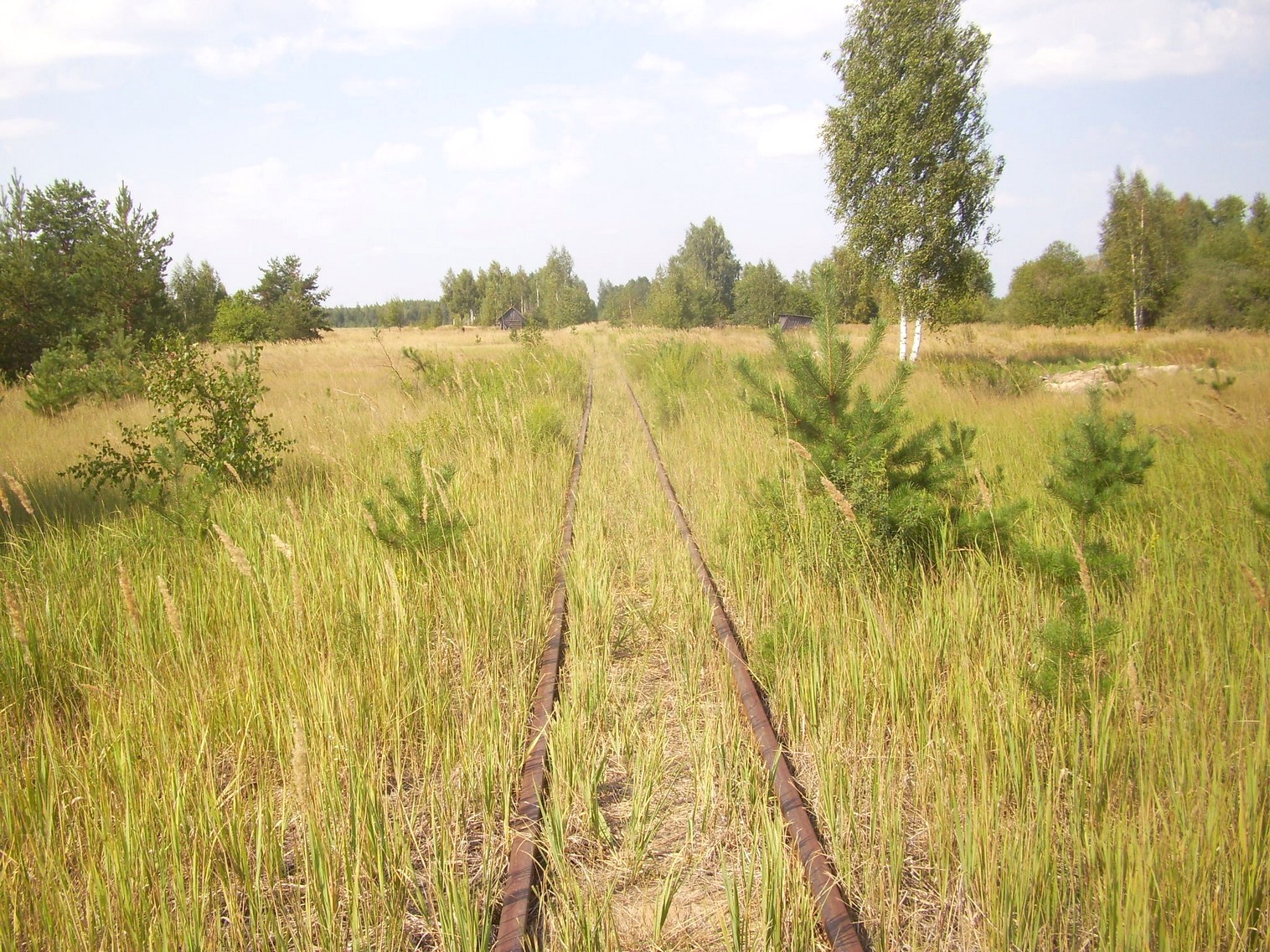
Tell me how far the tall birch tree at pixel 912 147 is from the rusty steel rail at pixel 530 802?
2035cm

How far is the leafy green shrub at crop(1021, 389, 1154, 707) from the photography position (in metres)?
2.58

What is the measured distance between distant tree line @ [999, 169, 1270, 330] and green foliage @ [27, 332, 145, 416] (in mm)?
43910

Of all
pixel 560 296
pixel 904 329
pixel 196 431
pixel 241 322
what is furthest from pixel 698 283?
pixel 196 431

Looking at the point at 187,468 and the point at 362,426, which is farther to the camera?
the point at 362,426

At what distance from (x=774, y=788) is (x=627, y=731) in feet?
2.36

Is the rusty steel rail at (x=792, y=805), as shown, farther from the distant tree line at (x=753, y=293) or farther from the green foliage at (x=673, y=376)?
the green foliage at (x=673, y=376)

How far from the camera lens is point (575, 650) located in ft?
11.6

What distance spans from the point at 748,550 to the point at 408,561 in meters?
2.10

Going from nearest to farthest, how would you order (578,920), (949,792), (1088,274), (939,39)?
(578,920) → (949,792) → (939,39) → (1088,274)

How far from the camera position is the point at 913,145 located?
20.3m

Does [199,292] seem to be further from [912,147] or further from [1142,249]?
[1142,249]

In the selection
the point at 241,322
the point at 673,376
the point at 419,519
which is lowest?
the point at 419,519

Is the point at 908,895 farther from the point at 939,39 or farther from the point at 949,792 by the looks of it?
the point at 939,39

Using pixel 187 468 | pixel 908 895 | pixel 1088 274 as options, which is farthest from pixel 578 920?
pixel 1088 274
